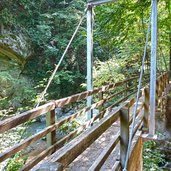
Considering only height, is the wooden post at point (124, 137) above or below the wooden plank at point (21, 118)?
below

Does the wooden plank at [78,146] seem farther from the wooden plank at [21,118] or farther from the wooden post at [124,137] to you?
the wooden plank at [21,118]

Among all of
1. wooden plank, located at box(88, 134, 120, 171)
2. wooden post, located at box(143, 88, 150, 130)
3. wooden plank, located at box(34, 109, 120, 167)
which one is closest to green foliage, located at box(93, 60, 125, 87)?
wooden post, located at box(143, 88, 150, 130)

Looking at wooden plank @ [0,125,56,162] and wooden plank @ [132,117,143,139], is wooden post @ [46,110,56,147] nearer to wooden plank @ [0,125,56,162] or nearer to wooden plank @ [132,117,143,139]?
wooden plank @ [0,125,56,162]

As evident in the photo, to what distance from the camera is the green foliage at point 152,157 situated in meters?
5.79

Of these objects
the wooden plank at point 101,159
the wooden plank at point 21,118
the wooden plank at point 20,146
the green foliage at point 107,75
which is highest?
the green foliage at point 107,75

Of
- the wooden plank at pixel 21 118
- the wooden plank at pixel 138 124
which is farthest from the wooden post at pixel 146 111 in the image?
the wooden plank at pixel 21 118

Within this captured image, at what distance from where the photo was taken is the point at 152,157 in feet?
21.3

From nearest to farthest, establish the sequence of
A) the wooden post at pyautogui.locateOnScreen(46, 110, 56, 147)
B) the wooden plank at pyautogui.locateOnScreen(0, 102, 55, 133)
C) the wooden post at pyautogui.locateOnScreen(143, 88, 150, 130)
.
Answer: the wooden plank at pyautogui.locateOnScreen(0, 102, 55, 133) → the wooden post at pyautogui.locateOnScreen(46, 110, 56, 147) → the wooden post at pyautogui.locateOnScreen(143, 88, 150, 130)

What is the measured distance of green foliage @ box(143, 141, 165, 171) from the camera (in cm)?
579

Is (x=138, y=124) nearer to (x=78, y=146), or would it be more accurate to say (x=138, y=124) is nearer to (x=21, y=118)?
(x=21, y=118)

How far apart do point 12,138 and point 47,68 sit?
8025 millimetres

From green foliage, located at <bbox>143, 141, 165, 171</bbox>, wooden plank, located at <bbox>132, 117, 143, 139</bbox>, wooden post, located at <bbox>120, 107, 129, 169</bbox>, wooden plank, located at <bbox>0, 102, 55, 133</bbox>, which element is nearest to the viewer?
wooden plank, located at <bbox>0, 102, 55, 133</bbox>

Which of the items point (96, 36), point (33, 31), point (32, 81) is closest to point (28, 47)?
point (33, 31)

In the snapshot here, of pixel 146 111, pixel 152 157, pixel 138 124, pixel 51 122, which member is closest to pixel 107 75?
pixel 152 157
